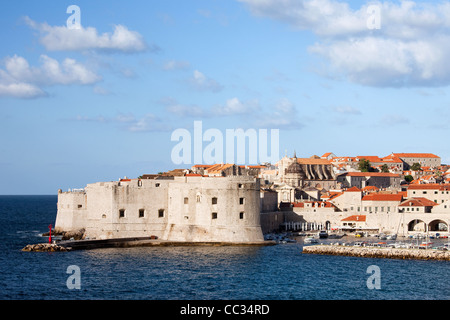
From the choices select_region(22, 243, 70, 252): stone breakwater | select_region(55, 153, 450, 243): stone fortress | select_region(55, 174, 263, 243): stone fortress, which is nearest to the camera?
select_region(22, 243, 70, 252): stone breakwater

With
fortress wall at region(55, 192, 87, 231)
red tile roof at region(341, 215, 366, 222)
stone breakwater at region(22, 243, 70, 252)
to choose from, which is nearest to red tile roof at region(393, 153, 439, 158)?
red tile roof at region(341, 215, 366, 222)

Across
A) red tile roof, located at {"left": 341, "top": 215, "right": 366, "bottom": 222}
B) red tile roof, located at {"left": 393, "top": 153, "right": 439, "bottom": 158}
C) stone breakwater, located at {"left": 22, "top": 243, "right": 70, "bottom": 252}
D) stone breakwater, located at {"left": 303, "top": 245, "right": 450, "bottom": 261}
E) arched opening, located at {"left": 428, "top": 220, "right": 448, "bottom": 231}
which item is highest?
red tile roof, located at {"left": 393, "top": 153, "right": 439, "bottom": 158}

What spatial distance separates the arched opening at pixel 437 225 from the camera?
2525 inches

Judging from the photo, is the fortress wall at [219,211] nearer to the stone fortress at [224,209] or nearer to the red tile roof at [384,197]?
the stone fortress at [224,209]

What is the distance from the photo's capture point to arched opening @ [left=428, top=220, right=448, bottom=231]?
64.1m

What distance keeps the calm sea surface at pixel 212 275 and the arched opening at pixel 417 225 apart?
19.8 meters

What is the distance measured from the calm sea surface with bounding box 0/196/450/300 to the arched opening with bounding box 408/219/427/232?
19.8 meters

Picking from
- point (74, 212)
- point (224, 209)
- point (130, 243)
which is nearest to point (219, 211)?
point (224, 209)

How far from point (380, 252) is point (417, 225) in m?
18.4

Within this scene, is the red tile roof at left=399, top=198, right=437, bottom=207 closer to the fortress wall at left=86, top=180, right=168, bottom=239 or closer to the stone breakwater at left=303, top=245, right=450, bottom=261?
the stone breakwater at left=303, top=245, right=450, bottom=261
